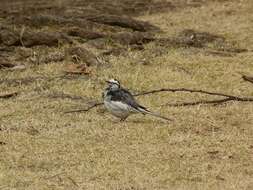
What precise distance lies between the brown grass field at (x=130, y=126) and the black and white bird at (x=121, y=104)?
137mm

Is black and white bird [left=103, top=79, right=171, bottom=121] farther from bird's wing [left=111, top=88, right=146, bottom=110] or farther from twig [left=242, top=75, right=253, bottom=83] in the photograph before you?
twig [left=242, top=75, right=253, bottom=83]

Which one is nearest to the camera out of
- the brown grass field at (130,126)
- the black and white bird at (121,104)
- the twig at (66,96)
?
the brown grass field at (130,126)

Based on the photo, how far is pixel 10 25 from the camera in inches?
550

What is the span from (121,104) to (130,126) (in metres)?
0.29

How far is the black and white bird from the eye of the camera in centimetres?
959

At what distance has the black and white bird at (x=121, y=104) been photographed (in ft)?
31.4

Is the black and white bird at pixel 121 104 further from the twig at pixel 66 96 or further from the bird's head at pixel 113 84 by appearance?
the twig at pixel 66 96

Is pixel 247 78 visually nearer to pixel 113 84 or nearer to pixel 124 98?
pixel 113 84

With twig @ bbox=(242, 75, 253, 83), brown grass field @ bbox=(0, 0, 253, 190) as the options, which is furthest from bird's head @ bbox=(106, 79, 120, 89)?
twig @ bbox=(242, 75, 253, 83)

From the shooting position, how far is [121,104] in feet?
31.5

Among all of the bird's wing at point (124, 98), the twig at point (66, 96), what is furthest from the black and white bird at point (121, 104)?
the twig at point (66, 96)

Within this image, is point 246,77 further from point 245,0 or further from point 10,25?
point 245,0

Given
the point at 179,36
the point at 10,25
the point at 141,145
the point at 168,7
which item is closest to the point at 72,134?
the point at 141,145

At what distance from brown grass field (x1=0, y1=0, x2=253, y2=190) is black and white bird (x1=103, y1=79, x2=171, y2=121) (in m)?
0.14
